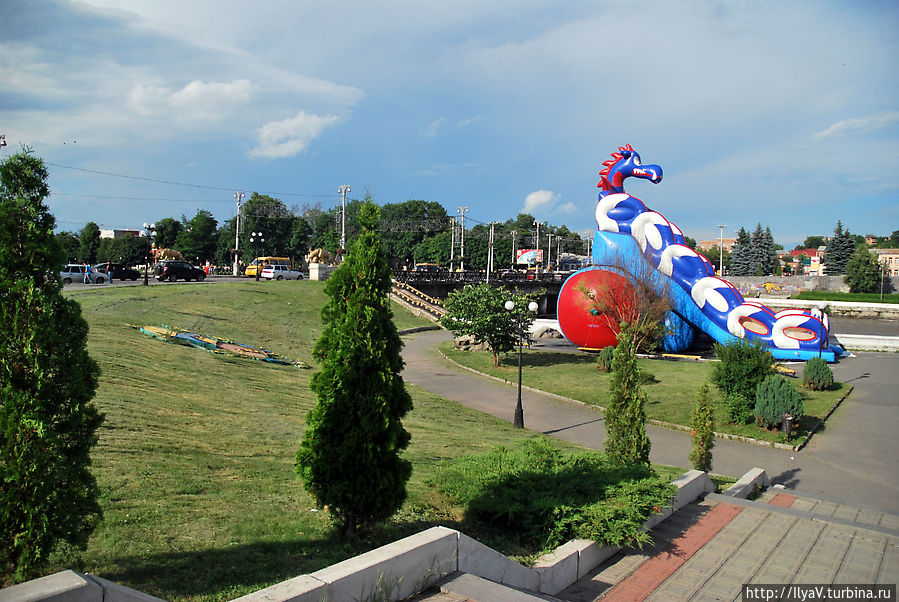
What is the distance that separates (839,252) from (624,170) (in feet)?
271

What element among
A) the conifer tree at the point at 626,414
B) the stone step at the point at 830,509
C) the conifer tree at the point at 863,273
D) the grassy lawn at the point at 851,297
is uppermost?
Result: the conifer tree at the point at 863,273

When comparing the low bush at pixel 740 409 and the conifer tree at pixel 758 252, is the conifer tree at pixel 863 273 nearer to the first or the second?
the conifer tree at pixel 758 252

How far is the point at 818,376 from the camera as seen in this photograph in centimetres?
2398

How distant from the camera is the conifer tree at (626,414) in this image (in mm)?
10172

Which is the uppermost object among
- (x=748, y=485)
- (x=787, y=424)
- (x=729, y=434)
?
(x=748, y=485)

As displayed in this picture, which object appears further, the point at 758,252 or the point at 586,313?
the point at 758,252

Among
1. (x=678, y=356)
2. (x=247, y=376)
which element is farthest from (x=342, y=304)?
(x=678, y=356)

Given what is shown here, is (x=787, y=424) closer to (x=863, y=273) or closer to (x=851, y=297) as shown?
(x=851, y=297)

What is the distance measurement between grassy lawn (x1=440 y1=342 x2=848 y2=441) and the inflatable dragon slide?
89.1 inches

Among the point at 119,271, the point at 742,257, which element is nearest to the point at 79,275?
the point at 119,271

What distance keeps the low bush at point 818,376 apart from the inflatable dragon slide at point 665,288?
5010mm

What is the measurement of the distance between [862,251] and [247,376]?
94.3 meters

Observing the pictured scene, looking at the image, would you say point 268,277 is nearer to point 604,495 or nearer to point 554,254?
point 604,495

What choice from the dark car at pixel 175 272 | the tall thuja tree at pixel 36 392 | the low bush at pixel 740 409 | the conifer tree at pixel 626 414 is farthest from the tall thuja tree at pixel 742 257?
the tall thuja tree at pixel 36 392
